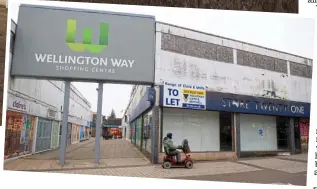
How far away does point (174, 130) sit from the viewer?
15.3ft

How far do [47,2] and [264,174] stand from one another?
127 inches

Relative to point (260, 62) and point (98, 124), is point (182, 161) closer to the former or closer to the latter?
point (98, 124)

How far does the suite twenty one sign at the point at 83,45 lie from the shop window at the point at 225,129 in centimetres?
168

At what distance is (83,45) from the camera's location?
11.5ft

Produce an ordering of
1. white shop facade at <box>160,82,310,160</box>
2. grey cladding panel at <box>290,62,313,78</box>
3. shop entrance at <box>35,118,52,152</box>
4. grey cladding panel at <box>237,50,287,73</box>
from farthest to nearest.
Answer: shop entrance at <box>35,118,52,152</box> < white shop facade at <box>160,82,310,160</box> < grey cladding panel at <box>237,50,287,73</box> < grey cladding panel at <box>290,62,313,78</box>

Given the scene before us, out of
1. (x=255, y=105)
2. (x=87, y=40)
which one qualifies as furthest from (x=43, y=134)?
(x=255, y=105)

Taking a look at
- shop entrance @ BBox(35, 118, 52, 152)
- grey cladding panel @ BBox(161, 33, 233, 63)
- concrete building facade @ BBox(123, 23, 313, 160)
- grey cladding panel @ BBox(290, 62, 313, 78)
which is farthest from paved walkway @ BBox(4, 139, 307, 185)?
shop entrance @ BBox(35, 118, 52, 152)

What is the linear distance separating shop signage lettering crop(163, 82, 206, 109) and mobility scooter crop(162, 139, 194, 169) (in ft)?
2.05

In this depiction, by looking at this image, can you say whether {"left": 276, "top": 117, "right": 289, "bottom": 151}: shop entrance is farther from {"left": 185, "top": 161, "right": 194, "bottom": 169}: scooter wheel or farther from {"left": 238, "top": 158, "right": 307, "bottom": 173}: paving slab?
{"left": 185, "top": 161, "right": 194, "bottom": 169}: scooter wheel

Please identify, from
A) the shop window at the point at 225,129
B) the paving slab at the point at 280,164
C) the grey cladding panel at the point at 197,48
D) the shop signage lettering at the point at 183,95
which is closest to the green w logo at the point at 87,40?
the grey cladding panel at the point at 197,48

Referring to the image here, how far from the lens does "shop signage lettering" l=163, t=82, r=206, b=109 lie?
430 centimetres

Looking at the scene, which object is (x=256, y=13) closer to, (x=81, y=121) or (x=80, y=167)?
(x=80, y=167)

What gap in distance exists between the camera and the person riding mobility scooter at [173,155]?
4.05 m

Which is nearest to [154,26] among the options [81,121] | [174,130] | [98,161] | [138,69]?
[138,69]
